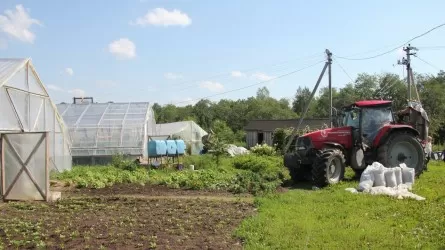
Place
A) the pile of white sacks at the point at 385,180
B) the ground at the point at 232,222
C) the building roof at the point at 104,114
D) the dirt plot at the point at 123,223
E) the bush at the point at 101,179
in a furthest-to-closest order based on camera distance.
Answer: the building roof at the point at 104,114
the bush at the point at 101,179
the pile of white sacks at the point at 385,180
the dirt plot at the point at 123,223
the ground at the point at 232,222

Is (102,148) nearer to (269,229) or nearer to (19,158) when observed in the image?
(19,158)

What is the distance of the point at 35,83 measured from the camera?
1953 centimetres

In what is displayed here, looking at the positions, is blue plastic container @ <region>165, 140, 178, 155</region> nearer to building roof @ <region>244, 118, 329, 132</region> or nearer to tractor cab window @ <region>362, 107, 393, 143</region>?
tractor cab window @ <region>362, 107, 393, 143</region>

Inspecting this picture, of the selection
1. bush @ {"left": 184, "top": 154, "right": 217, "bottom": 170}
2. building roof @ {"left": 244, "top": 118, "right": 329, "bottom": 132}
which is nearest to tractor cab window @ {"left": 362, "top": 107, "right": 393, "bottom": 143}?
bush @ {"left": 184, "top": 154, "right": 217, "bottom": 170}

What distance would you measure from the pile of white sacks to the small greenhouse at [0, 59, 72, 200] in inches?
358

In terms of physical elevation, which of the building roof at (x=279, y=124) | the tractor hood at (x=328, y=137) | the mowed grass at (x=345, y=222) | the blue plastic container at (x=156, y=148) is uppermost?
the building roof at (x=279, y=124)

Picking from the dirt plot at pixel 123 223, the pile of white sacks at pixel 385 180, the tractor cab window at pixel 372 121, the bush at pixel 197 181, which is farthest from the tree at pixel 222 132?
the dirt plot at pixel 123 223

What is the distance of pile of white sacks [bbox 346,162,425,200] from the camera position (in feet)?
41.6

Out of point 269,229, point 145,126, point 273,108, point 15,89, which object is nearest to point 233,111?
point 273,108

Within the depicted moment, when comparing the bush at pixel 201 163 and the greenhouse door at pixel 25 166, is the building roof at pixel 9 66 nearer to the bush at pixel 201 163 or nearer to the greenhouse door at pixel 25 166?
the greenhouse door at pixel 25 166

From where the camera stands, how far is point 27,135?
13.6 metres

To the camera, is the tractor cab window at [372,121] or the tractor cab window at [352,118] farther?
the tractor cab window at [352,118]

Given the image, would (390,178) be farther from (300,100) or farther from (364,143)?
(300,100)

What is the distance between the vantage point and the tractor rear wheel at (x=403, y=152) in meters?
15.5
